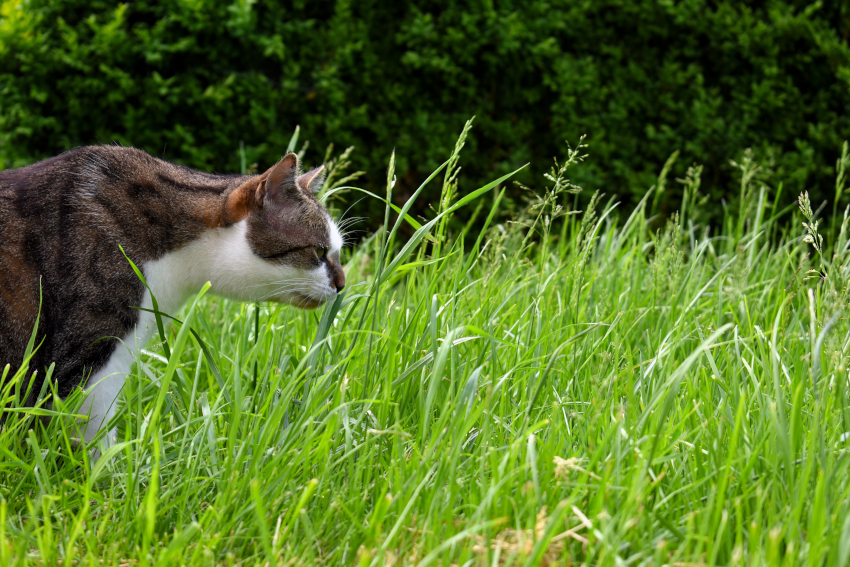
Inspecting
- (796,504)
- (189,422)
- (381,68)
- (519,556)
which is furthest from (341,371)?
(381,68)

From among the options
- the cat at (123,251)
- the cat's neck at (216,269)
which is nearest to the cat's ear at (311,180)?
the cat at (123,251)

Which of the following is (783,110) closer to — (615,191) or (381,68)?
(615,191)

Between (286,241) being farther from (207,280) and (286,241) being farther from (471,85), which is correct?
(471,85)

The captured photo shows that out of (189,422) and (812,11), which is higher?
(812,11)

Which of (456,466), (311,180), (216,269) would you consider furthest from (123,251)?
(456,466)

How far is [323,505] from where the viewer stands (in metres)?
2.02

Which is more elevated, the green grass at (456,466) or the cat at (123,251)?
the cat at (123,251)

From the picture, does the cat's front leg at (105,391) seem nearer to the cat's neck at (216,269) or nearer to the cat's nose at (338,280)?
the cat's neck at (216,269)

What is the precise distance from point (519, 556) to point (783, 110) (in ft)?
14.8

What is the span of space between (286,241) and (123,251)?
62cm

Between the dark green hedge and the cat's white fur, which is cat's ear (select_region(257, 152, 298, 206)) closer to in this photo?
the cat's white fur

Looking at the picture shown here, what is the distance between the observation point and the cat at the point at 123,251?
2.41 meters

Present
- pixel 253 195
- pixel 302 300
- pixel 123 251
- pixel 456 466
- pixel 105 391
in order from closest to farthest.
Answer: pixel 456 466
pixel 123 251
pixel 105 391
pixel 253 195
pixel 302 300

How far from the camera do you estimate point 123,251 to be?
2.27m
